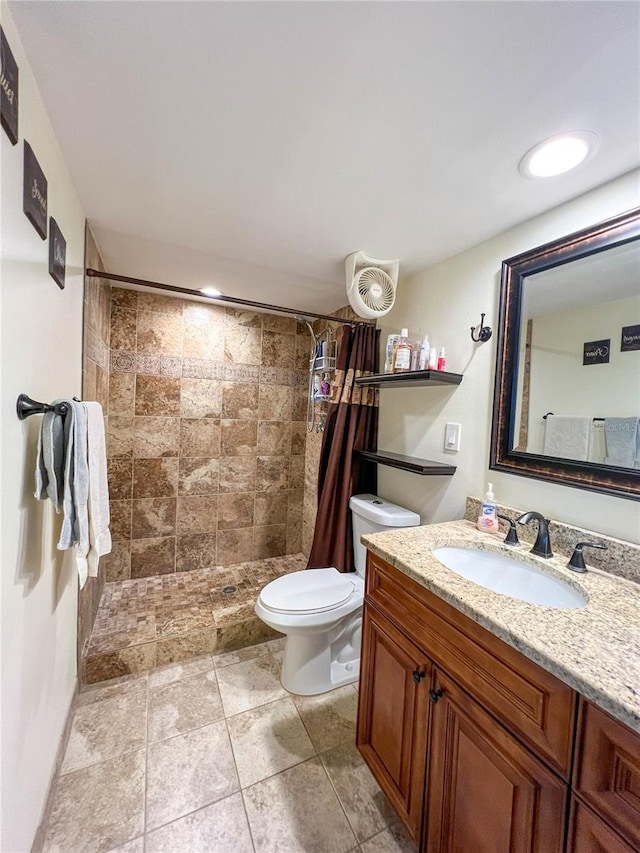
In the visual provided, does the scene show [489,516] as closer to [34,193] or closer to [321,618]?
[321,618]

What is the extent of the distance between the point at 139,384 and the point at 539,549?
2423 millimetres

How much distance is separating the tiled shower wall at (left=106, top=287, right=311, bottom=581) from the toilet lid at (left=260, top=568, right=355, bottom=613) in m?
1.00

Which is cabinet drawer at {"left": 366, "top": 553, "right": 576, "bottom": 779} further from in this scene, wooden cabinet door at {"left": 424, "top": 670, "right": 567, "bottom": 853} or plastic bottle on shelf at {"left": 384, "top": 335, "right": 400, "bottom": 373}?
plastic bottle on shelf at {"left": 384, "top": 335, "right": 400, "bottom": 373}

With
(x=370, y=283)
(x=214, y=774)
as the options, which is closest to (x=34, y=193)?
(x=370, y=283)

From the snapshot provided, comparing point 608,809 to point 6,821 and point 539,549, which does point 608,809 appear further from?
point 6,821

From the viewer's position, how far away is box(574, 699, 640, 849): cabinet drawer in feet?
1.70

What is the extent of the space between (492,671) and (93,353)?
2.03m

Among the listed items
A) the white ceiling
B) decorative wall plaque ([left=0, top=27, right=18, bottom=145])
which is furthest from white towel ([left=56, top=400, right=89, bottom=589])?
the white ceiling

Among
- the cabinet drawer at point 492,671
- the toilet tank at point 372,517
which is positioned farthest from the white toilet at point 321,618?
the cabinet drawer at point 492,671

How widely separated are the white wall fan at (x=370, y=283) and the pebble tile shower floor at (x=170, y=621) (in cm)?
187

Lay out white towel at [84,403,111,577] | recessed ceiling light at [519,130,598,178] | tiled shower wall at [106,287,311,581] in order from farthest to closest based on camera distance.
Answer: tiled shower wall at [106,287,311,581] < white towel at [84,403,111,577] < recessed ceiling light at [519,130,598,178]

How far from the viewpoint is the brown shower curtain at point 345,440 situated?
1.95 m

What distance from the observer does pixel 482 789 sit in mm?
755

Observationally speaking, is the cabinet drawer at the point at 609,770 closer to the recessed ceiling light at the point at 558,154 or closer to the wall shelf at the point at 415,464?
the wall shelf at the point at 415,464
